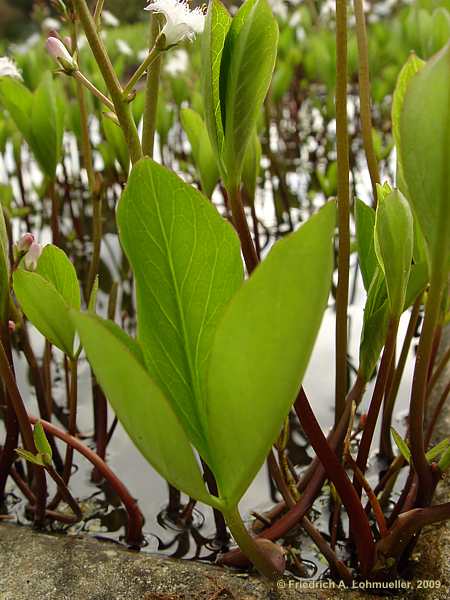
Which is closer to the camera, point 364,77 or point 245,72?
point 245,72

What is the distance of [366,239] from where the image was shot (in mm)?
613

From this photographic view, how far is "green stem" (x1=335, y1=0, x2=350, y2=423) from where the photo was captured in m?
0.54

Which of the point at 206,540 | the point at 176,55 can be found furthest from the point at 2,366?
the point at 176,55

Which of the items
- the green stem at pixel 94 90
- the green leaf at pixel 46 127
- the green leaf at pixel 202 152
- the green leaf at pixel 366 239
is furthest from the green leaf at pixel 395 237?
the green leaf at pixel 46 127

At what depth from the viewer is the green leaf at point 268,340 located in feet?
1.14

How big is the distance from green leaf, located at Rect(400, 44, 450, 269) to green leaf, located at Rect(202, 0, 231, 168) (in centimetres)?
15

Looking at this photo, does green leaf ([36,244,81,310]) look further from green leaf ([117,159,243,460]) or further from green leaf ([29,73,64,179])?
green leaf ([29,73,64,179])

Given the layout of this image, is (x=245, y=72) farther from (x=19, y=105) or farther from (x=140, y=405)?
(x=19, y=105)

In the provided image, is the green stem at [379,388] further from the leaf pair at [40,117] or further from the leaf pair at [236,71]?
the leaf pair at [40,117]

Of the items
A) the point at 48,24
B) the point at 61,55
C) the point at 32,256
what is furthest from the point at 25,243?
the point at 48,24

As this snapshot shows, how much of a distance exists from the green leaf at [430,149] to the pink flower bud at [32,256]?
35cm

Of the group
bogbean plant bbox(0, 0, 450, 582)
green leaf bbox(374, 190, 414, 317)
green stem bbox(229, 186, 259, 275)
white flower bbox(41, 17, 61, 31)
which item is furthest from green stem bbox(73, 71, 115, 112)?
white flower bbox(41, 17, 61, 31)

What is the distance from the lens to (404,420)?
0.98 m

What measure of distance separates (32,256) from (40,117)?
0.33m
